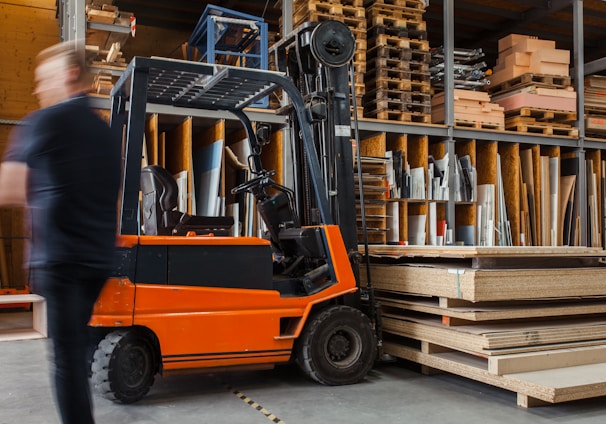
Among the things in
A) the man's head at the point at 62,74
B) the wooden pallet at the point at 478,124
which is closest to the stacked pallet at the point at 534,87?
the wooden pallet at the point at 478,124

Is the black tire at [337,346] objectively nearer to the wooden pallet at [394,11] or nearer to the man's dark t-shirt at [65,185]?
the man's dark t-shirt at [65,185]

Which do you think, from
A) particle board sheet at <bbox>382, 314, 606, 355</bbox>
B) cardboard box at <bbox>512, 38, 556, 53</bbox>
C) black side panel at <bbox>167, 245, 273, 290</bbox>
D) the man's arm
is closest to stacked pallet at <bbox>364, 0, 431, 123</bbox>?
cardboard box at <bbox>512, 38, 556, 53</bbox>

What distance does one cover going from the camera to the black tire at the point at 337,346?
5.04 m

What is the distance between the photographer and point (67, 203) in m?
2.75

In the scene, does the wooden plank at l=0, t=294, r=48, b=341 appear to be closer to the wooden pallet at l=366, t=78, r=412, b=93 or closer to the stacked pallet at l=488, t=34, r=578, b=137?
the wooden pallet at l=366, t=78, r=412, b=93

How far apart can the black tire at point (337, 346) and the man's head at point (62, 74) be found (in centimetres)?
283

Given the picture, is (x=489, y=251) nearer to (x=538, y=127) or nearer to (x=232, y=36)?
(x=232, y=36)

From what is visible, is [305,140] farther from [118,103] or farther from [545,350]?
[545,350]

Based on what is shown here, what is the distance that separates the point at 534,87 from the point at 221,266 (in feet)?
22.9

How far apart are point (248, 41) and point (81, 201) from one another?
6135mm

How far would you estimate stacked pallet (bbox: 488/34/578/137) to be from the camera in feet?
32.8

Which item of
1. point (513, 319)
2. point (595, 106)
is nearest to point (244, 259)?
point (513, 319)

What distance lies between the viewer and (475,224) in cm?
967

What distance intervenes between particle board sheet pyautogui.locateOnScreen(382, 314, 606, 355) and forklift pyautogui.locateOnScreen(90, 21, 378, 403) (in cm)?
45
